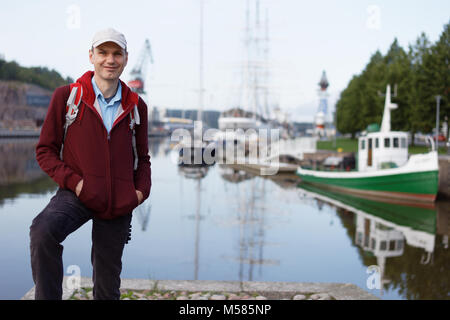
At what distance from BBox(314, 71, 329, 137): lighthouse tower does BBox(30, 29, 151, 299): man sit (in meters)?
108

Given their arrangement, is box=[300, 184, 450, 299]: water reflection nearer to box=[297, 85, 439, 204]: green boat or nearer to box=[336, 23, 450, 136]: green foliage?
box=[297, 85, 439, 204]: green boat

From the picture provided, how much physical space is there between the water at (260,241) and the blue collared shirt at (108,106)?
625cm

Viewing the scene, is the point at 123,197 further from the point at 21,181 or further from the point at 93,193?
the point at 21,181

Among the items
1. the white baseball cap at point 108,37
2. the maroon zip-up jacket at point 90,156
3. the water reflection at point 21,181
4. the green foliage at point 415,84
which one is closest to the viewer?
the maroon zip-up jacket at point 90,156

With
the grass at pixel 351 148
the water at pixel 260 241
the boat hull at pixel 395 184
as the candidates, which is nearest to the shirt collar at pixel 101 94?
the water at pixel 260 241

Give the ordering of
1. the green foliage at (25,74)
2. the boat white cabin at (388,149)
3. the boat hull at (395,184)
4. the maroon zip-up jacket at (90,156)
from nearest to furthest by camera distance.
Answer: the maroon zip-up jacket at (90,156) → the boat hull at (395,184) → the boat white cabin at (388,149) → the green foliage at (25,74)

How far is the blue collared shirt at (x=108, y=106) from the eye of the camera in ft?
11.2

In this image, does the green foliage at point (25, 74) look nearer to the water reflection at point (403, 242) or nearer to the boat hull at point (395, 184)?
the boat hull at point (395, 184)

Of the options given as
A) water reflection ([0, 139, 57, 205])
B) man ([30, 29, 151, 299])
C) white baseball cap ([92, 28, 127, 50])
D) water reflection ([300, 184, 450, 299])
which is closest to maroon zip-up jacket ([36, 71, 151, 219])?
man ([30, 29, 151, 299])

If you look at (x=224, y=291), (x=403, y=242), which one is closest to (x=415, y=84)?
(x=403, y=242)

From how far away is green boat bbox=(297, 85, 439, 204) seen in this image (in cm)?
2584

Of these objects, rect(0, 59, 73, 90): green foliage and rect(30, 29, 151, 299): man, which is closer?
rect(30, 29, 151, 299): man

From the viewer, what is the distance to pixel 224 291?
6688 mm
